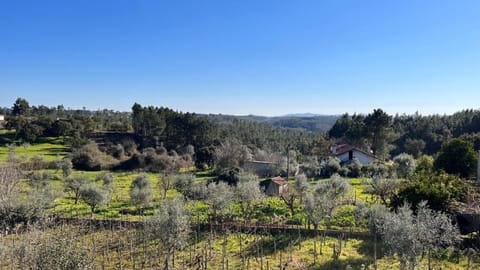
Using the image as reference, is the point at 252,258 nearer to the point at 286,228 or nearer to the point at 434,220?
the point at 286,228

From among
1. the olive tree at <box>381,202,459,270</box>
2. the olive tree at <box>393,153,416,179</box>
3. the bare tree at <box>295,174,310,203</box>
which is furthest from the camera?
the olive tree at <box>393,153,416,179</box>

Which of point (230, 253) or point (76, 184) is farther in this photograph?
point (76, 184)

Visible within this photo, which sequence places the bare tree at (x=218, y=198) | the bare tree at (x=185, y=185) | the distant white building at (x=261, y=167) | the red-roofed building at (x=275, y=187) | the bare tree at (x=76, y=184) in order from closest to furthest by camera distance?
the bare tree at (x=218, y=198) < the bare tree at (x=185, y=185) < the bare tree at (x=76, y=184) < the red-roofed building at (x=275, y=187) < the distant white building at (x=261, y=167)

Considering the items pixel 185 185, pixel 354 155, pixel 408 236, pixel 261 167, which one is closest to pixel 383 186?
pixel 408 236

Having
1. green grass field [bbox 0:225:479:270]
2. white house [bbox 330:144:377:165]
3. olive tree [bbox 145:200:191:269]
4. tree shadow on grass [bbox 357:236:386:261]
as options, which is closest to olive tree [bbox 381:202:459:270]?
green grass field [bbox 0:225:479:270]

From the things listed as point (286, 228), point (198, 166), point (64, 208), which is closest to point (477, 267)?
point (286, 228)

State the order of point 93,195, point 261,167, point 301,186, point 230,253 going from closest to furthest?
point 230,253, point 93,195, point 301,186, point 261,167

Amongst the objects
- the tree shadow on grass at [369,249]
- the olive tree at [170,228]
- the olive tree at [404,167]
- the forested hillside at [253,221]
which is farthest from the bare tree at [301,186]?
the olive tree at [404,167]

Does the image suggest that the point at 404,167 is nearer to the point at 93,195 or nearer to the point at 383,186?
the point at 383,186

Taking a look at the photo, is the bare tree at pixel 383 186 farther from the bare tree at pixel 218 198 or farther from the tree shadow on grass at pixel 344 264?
the bare tree at pixel 218 198

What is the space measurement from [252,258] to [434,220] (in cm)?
767

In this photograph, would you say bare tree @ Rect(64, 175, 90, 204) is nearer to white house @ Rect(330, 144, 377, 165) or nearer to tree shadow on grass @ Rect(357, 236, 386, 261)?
tree shadow on grass @ Rect(357, 236, 386, 261)

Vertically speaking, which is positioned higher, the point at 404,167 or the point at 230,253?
the point at 404,167

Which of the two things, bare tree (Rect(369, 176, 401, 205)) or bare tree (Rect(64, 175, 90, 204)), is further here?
bare tree (Rect(64, 175, 90, 204))
